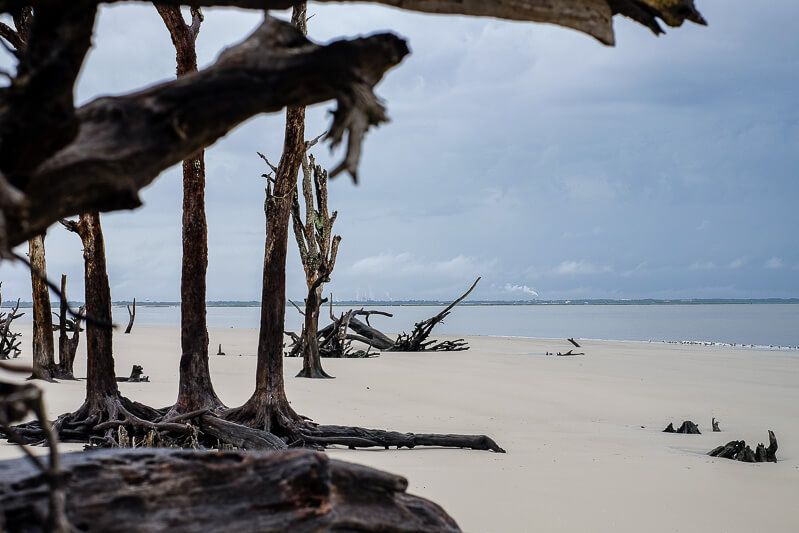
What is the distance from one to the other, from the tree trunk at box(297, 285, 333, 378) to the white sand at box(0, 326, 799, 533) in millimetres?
568

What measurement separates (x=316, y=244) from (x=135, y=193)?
466 inches

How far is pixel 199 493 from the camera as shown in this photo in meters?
2.82

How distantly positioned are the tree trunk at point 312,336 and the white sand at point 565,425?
57 cm

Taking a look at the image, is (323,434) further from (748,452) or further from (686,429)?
(686,429)

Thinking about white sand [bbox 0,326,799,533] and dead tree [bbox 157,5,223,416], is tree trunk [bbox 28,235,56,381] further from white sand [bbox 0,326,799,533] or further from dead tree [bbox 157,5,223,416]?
dead tree [bbox 157,5,223,416]

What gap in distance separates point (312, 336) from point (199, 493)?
464 inches

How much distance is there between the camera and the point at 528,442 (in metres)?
8.85

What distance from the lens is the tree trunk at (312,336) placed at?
13.6 metres

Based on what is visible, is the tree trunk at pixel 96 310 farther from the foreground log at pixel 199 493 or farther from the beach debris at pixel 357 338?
the beach debris at pixel 357 338

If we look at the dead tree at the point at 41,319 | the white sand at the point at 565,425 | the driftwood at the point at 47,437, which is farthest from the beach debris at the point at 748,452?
the dead tree at the point at 41,319

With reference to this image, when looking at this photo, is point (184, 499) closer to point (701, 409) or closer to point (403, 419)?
point (403, 419)

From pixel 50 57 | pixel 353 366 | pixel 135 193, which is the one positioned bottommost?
pixel 353 366

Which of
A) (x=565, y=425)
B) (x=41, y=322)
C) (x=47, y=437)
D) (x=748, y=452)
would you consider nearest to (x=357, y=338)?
(x=41, y=322)

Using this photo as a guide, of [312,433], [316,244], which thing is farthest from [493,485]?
[316,244]
